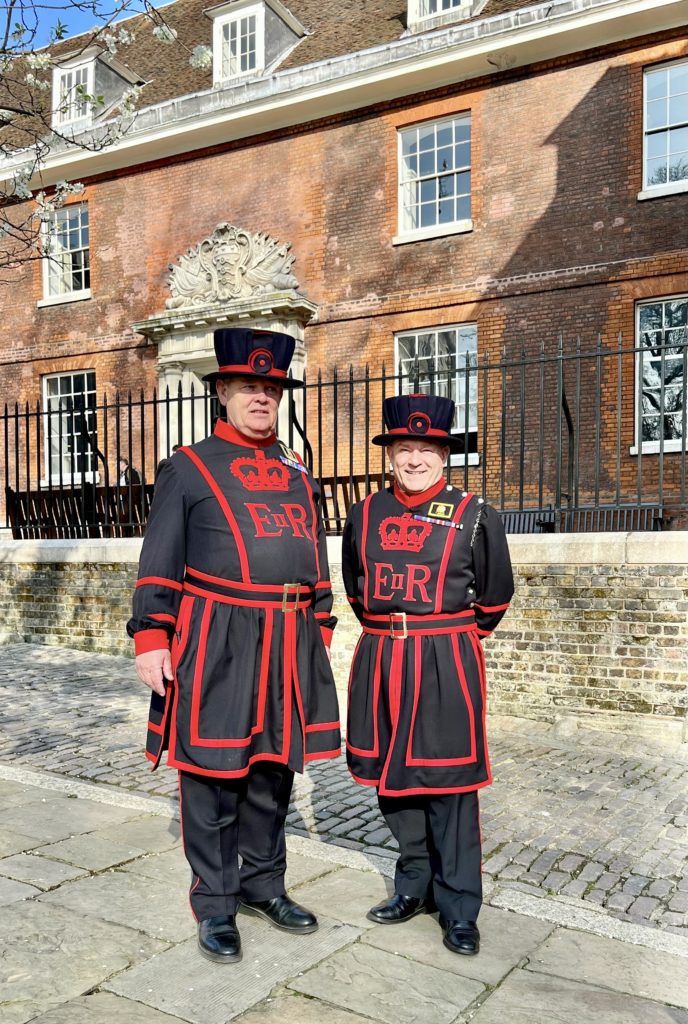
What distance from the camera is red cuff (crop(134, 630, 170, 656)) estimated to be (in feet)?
9.94

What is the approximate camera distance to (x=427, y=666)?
10.5 ft

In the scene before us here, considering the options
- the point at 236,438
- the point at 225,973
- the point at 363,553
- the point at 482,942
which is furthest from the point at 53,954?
the point at 236,438

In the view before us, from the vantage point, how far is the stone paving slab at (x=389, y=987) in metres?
2.66

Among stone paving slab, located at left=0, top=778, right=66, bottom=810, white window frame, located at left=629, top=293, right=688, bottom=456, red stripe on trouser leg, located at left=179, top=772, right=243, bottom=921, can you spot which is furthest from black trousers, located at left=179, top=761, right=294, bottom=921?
white window frame, located at left=629, top=293, right=688, bottom=456

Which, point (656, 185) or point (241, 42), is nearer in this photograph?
point (656, 185)

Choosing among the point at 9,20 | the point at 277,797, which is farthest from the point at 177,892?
the point at 9,20

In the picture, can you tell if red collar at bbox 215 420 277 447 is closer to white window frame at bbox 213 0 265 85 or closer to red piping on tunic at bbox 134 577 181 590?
red piping on tunic at bbox 134 577 181 590

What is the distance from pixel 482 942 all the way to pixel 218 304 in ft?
44.8

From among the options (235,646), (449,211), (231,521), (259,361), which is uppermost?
(449,211)

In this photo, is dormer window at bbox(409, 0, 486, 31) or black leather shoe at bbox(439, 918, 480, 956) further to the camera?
dormer window at bbox(409, 0, 486, 31)

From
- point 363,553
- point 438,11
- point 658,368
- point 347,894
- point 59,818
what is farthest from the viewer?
point 438,11

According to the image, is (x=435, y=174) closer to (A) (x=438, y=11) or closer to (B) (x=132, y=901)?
(A) (x=438, y=11)

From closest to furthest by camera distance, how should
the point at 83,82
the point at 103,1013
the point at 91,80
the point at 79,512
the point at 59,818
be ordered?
1. the point at 103,1013
2. the point at 59,818
3. the point at 79,512
4. the point at 91,80
5. the point at 83,82

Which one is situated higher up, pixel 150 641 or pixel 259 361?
pixel 259 361
